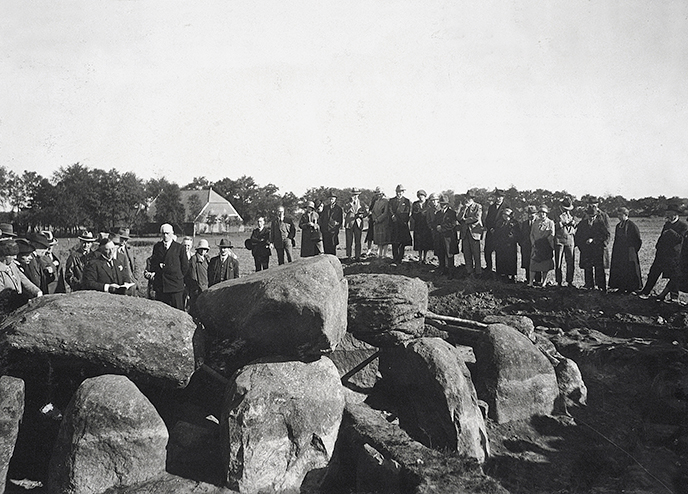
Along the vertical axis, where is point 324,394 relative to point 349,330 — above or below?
below

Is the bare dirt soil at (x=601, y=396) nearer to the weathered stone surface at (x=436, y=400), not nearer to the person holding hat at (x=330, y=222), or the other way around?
the weathered stone surface at (x=436, y=400)

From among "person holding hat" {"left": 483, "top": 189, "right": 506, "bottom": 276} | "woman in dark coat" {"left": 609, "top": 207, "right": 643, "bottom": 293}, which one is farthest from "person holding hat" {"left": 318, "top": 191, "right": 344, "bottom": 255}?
"woman in dark coat" {"left": 609, "top": 207, "right": 643, "bottom": 293}

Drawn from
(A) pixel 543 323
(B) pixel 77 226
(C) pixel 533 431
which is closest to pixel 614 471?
(C) pixel 533 431

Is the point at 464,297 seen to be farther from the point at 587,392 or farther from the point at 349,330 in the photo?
the point at 349,330

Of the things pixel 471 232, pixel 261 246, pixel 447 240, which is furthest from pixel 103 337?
pixel 471 232

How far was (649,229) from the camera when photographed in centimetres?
3416

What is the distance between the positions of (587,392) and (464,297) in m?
3.55

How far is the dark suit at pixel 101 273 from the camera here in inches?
315

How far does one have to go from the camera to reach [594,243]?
39.0ft

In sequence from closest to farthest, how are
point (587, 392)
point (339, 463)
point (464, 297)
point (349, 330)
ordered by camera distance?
point (339, 463)
point (349, 330)
point (587, 392)
point (464, 297)

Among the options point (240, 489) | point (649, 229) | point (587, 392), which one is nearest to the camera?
point (240, 489)

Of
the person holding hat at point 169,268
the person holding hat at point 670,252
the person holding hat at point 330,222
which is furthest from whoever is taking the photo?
the person holding hat at point 330,222

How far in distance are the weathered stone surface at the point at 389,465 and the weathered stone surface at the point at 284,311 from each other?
0.98m

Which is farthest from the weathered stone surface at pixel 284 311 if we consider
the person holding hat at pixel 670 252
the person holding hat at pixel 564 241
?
the person holding hat at pixel 670 252
